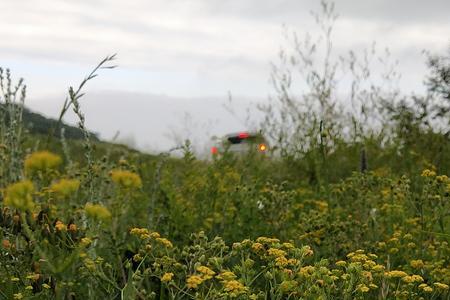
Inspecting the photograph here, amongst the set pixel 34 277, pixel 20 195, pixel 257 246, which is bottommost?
pixel 34 277

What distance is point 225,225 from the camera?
4.95 m

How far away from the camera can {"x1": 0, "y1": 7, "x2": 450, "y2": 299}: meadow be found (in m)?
2.58

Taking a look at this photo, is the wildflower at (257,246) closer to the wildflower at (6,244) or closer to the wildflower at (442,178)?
the wildflower at (6,244)

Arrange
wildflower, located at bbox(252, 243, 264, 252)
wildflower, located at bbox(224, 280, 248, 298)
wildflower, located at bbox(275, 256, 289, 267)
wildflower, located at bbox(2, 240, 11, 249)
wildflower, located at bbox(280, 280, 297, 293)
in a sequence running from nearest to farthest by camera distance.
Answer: wildflower, located at bbox(224, 280, 248, 298) → wildflower, located at bbox(280, 280, 297, 293) → wildflower, located at bbox(275, 256, 289, 267) → wildflower, located at bbox(252, 243, 264, 252) → wildflower, located at bbox(2, 240, 11, 249)

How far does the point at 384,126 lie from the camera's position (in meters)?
9.75

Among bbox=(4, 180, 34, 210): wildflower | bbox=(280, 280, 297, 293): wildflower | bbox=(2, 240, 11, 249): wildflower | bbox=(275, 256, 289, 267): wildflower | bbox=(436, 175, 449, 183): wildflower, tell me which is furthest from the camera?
bbox=(436, 175, 449, 183): wildflower

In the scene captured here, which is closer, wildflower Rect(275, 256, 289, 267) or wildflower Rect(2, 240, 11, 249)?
wildflower Rect(275, 256, 289, 267)

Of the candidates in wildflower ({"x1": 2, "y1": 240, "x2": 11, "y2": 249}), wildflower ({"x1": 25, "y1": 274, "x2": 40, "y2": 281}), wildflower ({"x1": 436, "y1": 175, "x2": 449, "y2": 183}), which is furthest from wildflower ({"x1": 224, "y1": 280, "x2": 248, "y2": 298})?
wildflower ({"x1": 436, "y1": 175, "x2": 449, "y2": 183})

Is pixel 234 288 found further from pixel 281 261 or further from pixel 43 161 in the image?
pixel 43 161

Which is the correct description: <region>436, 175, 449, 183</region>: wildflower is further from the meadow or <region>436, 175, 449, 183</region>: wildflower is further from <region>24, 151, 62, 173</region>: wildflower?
<region>24, 151, 62, 173</region>: wildflower

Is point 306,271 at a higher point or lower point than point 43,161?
lower

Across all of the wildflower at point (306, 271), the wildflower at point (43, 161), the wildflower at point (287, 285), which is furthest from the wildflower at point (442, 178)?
the wildflower at point (43, 161)

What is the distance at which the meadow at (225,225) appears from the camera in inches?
102

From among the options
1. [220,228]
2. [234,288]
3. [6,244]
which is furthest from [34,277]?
[220,228]
